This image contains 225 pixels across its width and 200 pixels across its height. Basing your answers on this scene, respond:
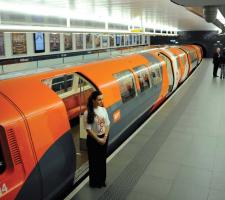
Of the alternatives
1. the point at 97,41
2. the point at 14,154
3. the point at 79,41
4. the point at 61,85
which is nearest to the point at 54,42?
the point at 79,41

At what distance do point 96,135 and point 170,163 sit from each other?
170cm

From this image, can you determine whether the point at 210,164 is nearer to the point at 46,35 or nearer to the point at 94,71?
the point at 94,71

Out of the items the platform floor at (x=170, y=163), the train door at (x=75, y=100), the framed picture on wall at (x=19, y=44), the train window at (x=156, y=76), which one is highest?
the framed picture on wall at (x=19, y=44)

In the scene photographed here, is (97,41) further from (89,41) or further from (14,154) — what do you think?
(14,154)

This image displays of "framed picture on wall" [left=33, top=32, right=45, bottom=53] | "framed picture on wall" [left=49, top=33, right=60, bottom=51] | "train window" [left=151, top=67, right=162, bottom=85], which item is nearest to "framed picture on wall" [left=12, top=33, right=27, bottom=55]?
"framed picture on wall" [left=33, top=32, right=45, bottom=53]

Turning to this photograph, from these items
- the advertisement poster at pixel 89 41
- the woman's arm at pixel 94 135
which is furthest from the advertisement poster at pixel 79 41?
the woman's arm at pixel 94 135

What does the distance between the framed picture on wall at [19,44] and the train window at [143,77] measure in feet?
30.9

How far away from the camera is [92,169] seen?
15.0ft

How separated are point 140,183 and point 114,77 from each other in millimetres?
2485

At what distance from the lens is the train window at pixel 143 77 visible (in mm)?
8211

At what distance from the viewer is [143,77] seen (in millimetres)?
8484

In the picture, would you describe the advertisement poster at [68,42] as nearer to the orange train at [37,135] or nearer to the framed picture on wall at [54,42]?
the framed picture on wall at [54,42]

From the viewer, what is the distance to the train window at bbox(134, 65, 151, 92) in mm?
8211

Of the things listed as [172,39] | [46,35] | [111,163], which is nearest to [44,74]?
[111,163]
